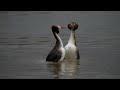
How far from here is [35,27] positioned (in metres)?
16.4

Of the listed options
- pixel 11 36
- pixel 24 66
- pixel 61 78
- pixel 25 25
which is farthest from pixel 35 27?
pixel 61 78

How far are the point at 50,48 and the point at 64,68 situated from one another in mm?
1961

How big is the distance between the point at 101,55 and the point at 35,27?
556 centimetres

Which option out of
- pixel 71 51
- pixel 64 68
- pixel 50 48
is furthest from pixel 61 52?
pixel 50 48

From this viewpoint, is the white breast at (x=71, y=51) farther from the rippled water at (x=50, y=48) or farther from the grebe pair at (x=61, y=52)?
the rippled water at (x=50, y=48)

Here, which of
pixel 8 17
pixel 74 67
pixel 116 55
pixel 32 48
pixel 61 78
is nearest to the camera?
pixel 61 78

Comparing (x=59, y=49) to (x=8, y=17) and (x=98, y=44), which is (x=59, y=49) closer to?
(x=98, y=44)

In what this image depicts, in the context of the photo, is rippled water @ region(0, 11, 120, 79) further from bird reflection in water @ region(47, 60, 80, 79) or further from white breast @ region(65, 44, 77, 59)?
white breast @ region(65, 44, 77, 59)

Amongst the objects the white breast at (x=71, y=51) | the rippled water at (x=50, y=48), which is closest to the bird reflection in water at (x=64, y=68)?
the rippled water at (x=50, y=48)

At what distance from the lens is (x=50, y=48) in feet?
38.9

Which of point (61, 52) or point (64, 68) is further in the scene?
point (61, 52)

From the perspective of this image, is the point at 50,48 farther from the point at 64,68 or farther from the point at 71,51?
the point at 64,68

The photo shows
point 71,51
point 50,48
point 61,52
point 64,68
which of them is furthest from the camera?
point 50,48

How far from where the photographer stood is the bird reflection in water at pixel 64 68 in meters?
9.32
